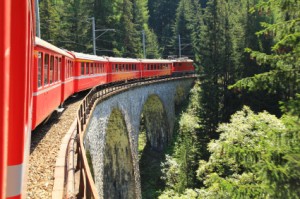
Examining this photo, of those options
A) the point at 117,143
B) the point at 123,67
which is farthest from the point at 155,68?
the point at 117,143

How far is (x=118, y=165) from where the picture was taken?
91.8 ft

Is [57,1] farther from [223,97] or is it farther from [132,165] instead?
[132,165]

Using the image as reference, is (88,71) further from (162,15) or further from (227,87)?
(162,15)

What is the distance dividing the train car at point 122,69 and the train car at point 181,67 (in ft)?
48.1

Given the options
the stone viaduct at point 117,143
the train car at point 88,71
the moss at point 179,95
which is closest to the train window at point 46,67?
the stone viaduct at point 117,143

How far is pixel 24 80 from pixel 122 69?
1218 inches

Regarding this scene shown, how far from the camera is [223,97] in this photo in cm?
4100

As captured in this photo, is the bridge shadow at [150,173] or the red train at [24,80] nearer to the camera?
the red train at [24,80]

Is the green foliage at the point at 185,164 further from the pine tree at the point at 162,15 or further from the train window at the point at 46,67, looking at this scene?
the pine tree at the point at 162,15

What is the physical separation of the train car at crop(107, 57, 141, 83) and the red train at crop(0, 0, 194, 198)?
1.27 m

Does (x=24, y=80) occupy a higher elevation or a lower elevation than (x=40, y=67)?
lower

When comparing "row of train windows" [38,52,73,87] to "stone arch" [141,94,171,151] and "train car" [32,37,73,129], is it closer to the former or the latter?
"train car" [32,37,73,129]

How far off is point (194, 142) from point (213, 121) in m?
3.27

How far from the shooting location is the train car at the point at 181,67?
52.0m
